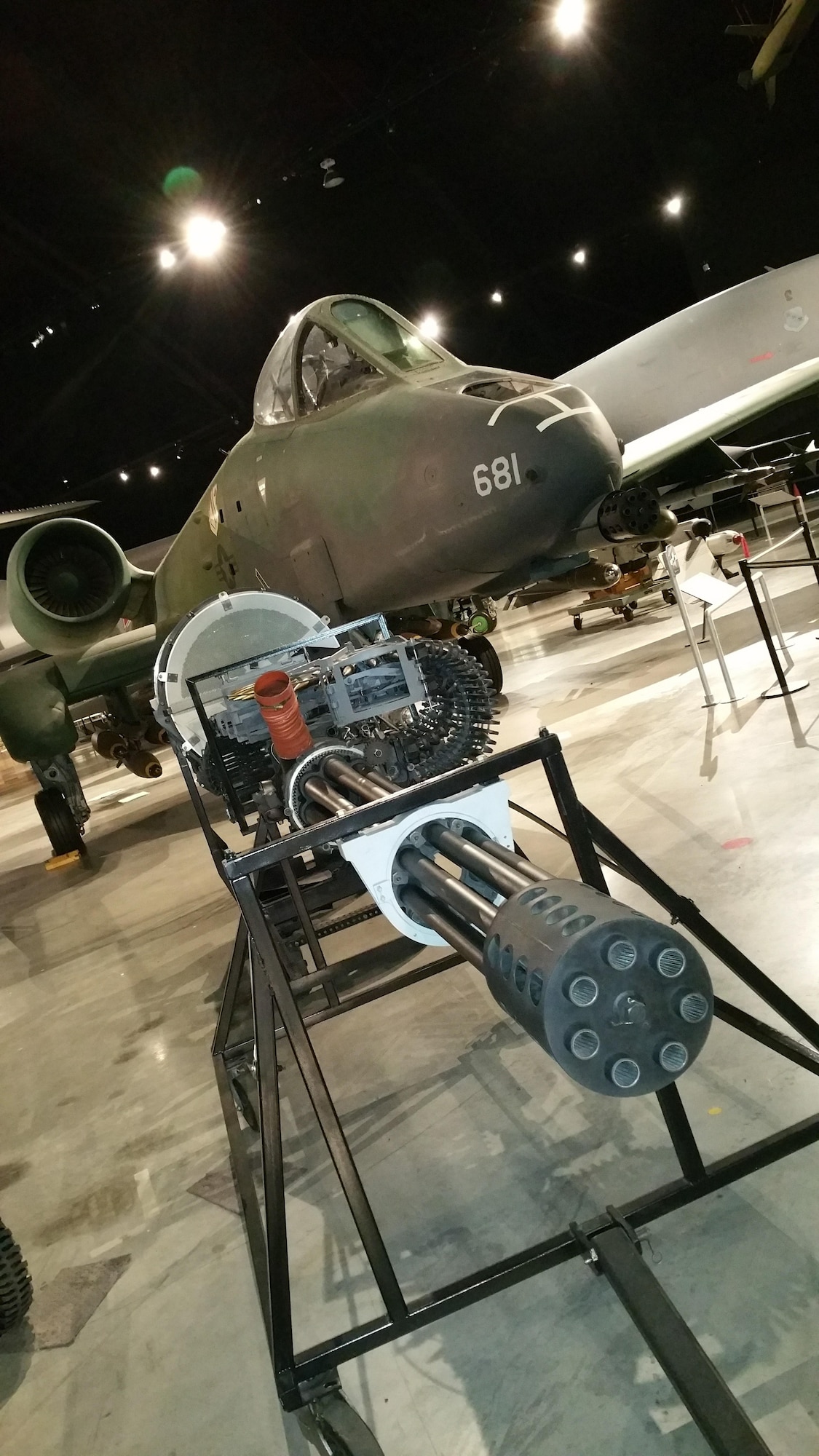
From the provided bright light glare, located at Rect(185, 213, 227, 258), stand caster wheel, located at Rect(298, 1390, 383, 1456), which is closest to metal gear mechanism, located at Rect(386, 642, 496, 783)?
stand caster wheel, located at Rect(298, 1390, 383, 1456)

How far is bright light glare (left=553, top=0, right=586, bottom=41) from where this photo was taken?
848 cm

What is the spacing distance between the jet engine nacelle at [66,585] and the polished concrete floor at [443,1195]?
11.1ft

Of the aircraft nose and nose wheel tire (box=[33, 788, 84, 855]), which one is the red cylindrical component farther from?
nose wheel tire (box=[33, 788, 84, 855])

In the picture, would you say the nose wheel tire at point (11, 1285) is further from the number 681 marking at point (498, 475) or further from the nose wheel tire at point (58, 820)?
the nose wheel tire at point (58, 820)

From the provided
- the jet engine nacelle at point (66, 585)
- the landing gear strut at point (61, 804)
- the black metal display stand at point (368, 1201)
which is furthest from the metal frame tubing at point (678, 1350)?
the landing gear strut at point (61, 804)

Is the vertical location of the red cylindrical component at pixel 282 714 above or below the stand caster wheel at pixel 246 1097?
above

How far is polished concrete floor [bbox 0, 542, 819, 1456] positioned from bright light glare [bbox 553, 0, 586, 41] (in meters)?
7.76

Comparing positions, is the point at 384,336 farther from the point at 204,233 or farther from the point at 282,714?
the point at 204,233

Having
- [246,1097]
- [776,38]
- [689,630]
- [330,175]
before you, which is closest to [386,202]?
[330,175]

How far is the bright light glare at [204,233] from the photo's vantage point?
9305 millimetres

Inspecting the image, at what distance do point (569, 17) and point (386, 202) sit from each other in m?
3.02

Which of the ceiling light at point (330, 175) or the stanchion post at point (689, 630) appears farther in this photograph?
the ceiling light at point (330, 175)

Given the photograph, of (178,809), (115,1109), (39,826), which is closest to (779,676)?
(115,1109)

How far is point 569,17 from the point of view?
8.59 metres
